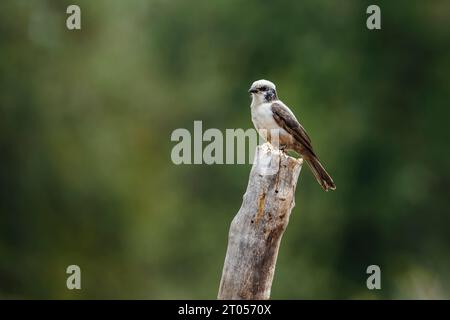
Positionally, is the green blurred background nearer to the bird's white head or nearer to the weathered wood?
the bird's white head

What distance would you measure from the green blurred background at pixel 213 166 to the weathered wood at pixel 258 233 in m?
10.6

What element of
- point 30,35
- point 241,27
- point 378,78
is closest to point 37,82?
point 30,35

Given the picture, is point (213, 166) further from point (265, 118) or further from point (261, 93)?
point (265, 118)

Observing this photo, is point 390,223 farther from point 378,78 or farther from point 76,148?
point 76,148

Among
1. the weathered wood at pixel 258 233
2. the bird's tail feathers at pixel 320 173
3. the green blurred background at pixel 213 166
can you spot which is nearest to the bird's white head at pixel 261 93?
the bird's tail feathers at pixel 320 173

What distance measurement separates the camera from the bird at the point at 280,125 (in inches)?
368

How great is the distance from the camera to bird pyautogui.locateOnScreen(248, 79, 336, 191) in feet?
30.7

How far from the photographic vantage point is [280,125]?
9352 millimetres

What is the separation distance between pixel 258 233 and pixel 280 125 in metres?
2.16

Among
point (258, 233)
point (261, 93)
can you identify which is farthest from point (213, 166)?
point (258, 233)

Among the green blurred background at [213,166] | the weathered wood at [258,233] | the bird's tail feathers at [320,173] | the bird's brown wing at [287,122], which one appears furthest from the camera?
the green blurred background at [213,166]

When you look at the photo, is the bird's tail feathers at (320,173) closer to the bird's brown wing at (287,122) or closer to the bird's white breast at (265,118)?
the bird's brown wing at (287,122)

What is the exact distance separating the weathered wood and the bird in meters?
1.72

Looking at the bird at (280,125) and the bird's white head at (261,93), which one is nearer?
the bird at (280,125)
